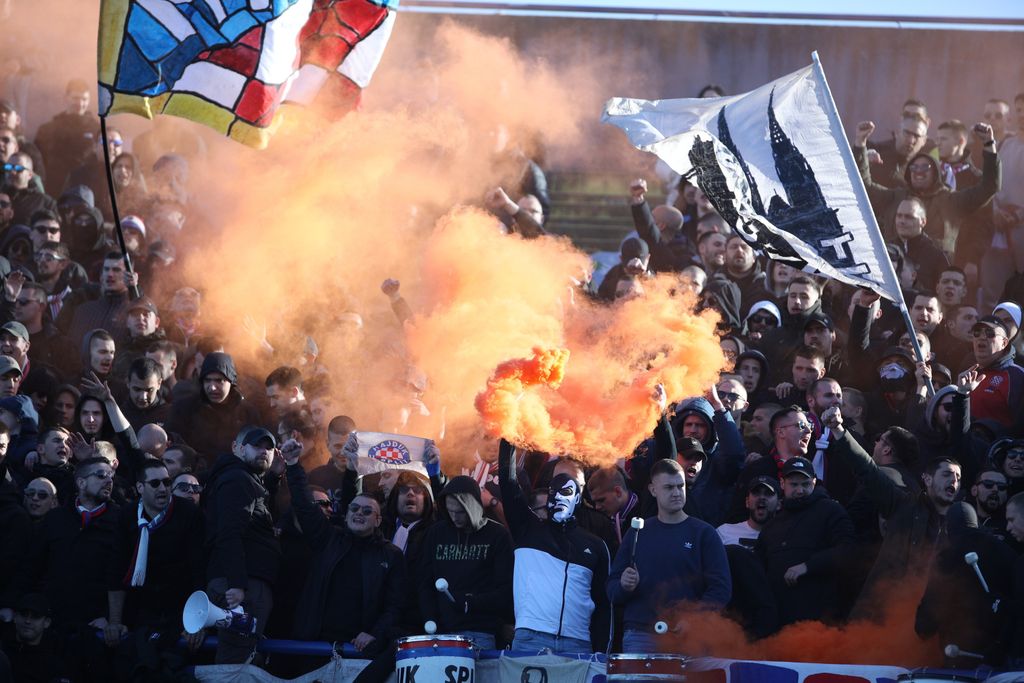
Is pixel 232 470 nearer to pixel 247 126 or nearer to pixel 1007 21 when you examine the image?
pixel 247 126

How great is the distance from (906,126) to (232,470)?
7.17m

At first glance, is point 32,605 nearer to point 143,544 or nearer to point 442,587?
point 143,544

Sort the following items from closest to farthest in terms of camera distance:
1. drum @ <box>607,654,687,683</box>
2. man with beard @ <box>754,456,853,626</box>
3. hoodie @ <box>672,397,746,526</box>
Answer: drum @ <box>607,654,687,683</box> < man with beard @ <box>754,456,853,626</box> < hoodie @ <box>672,397,746,526</box>

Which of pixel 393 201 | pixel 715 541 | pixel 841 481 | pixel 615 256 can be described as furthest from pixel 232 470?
pixel 615 256

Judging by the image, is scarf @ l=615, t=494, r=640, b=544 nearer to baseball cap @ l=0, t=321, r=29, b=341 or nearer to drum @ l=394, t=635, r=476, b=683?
drum @ l=394, t=635, r=476, b=683

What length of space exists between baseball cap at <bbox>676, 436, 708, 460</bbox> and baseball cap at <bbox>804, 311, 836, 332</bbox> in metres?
1.92

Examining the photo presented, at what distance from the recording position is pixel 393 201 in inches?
551

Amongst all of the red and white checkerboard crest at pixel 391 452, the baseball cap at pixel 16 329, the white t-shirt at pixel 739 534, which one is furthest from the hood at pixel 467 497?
the baseball cap at pixel 16 329

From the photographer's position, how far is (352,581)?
9383 mm

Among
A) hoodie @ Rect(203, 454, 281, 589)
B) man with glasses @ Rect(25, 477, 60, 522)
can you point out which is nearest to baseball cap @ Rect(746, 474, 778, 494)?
hoodie @ Rect(203, 454, 281, 589)

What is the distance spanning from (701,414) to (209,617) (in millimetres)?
3349

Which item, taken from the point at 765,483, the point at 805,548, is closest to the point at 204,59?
the point at 765,483

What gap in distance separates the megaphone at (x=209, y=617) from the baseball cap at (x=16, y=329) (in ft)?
10.8

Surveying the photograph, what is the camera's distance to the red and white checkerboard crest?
32.7 ft
